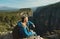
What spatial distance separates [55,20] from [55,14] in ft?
7.35

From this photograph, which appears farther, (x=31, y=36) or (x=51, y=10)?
(x=51, y=10)

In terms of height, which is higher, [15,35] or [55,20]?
[15,35]

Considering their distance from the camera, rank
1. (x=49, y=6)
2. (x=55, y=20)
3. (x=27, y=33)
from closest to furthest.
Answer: (x=27, y=33) < (x=55, y=20) < (x=49, y=6)

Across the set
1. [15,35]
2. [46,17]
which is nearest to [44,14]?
[46,17]

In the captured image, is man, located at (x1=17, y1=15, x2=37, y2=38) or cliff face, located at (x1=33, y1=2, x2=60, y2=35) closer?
man, located at (x1=17, y1=15, x2=37, y2=38)

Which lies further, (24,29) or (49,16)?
(49,16)

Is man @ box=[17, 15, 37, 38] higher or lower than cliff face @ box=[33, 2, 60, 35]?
higher

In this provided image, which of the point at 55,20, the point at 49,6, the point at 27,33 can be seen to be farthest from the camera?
the point at 49,6

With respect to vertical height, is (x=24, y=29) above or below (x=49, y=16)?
above

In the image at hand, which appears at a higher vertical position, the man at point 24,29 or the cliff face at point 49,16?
the man at point 24,29

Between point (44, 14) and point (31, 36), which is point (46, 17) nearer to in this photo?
point (44, 14)

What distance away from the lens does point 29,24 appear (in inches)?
295

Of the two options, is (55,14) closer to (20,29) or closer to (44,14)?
(44,14)

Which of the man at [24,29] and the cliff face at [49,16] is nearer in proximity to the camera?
the man at [24,29]
